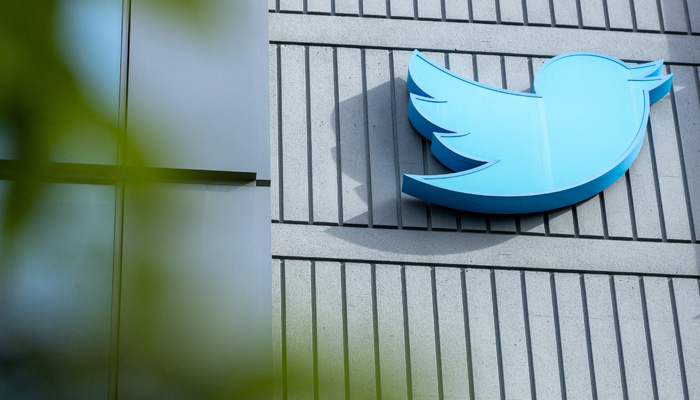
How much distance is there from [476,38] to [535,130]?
791 mm

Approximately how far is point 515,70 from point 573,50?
474 mm

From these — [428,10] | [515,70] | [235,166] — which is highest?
[428,10]

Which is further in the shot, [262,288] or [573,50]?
[573,50]

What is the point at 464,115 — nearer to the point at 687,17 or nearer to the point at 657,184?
the point at 657,184

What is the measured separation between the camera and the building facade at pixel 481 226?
546 centimetres

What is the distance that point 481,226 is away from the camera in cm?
581

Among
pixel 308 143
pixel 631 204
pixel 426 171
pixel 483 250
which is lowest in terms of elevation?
pixel 483 250

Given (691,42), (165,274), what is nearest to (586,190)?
(691,42)

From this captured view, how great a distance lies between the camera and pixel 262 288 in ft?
8.92

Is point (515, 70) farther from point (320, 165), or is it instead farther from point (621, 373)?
point (621, 373)

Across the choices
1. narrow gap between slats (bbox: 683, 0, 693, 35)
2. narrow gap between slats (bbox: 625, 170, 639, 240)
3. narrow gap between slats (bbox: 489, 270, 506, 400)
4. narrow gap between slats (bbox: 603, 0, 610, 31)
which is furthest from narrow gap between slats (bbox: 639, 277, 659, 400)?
narrow gap between slats (bbox: 683, 0, 693, 35)

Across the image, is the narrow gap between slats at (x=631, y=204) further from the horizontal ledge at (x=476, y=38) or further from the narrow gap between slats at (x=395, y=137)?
the narrow gap between slats at (x=395, y=137)

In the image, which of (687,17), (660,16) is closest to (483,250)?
(660,16)

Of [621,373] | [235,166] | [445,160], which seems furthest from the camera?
[445,160]
